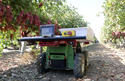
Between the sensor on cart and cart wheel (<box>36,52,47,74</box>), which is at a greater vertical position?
the sensor on cart

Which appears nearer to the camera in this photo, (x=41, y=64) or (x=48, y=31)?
(x=48, y=31)

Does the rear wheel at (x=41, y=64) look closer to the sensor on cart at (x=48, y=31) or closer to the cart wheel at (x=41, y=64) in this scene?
the cart wheel at (x=41, y=64)

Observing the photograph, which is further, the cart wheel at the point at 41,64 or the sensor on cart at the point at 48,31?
the cart wheel at the point at 41,64

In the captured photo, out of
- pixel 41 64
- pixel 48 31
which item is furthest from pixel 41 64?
pixel 48 31

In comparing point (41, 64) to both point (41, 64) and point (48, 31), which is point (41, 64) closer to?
point (41, 64)

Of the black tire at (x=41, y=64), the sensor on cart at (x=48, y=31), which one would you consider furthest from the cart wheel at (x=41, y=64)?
the sensor on cart at (x=48, y=31)

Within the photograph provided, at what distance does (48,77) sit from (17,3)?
9.24ft

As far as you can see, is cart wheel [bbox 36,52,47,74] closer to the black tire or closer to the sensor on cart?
the black tire

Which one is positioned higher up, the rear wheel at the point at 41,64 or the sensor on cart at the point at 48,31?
the sensor on cart at the point at 48,31

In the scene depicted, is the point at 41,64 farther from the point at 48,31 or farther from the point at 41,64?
the point at 48,31

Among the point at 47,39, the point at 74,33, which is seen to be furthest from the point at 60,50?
the point at 74,33

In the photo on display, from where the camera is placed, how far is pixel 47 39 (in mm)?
3828

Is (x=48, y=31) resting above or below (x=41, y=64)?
above

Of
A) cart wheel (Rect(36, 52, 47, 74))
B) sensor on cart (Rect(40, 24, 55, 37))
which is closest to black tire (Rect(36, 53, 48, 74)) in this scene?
cart wheel (Rect(36, 52, 47, 74))
